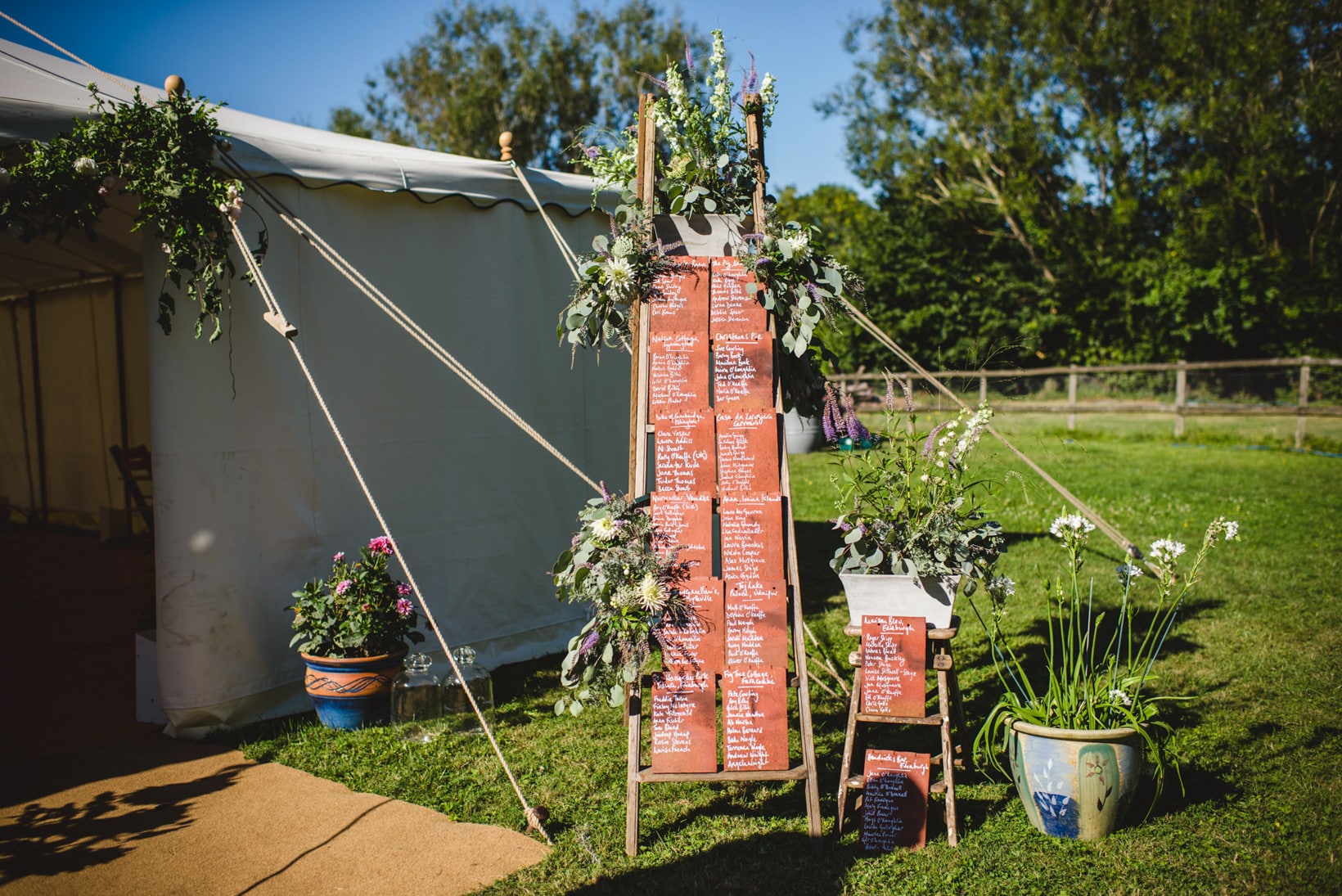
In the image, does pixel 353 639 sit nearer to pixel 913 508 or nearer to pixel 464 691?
pixel 464 691

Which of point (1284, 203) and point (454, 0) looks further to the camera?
point (454, 0)

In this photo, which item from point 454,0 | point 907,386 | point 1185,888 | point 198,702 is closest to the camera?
point 1185,888

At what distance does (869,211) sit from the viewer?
24.0 m

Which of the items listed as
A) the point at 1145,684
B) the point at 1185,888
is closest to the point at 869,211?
the point at 1145,684

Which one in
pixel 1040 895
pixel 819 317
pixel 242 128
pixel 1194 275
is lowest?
pixel 1040 895

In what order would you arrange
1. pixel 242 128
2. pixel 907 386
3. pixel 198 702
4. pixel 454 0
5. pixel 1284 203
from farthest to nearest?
pixel 454 0, pixel 1284 203, pixel 242 128, pixel 198 702, pixel 907 386

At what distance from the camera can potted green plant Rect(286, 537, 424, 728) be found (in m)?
3.81

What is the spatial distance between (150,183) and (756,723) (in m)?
3.04

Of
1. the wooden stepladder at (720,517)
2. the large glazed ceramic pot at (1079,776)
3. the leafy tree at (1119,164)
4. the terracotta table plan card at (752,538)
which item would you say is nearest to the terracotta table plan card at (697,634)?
the wooden stepladder at (720,517)

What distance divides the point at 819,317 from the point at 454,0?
24.4 metres

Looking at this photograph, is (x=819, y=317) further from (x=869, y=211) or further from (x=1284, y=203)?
(x=869, y=211)

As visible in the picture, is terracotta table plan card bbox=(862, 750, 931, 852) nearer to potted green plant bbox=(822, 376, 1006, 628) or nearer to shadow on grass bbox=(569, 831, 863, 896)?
shadow on grass bbox=(569, 831, 863, 896)

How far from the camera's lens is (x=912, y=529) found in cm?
304

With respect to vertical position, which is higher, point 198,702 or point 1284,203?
point 1284,203
